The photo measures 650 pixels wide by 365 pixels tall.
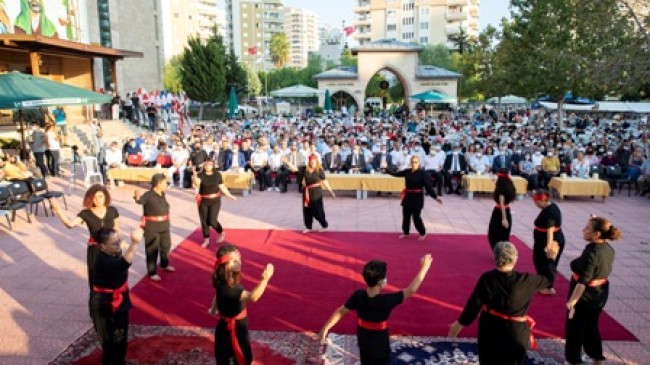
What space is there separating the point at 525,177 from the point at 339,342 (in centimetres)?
1132

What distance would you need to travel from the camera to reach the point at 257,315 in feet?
21.8

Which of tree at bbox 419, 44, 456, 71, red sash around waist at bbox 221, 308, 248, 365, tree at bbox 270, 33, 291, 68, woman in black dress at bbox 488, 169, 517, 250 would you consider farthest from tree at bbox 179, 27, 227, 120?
tree at bbox 270, 33, 291, 68

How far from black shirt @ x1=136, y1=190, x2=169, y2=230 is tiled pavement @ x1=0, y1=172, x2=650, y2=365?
1055mm

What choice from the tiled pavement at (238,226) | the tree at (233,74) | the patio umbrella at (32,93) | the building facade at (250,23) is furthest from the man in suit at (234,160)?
the building facade at (250,23)

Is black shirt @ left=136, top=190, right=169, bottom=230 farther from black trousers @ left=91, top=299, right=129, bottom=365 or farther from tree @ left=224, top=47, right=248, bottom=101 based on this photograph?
tree @ left=224, top=47, right=248, bottom=101

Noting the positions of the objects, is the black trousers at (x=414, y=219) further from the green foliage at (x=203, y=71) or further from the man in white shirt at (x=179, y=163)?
the green foliage at (x=203, y=71)

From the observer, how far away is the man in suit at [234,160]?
51.9 feet

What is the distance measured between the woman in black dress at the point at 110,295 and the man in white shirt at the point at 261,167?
10.7 metres

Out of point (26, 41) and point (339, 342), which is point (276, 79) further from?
point (339, 342)

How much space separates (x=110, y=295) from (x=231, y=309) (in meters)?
1.34

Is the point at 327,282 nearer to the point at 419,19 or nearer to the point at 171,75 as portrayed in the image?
the point at 171,75

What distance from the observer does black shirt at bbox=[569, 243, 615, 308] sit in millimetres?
4867

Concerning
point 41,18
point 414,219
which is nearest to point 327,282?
point 414,219

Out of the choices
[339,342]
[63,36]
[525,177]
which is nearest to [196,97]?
[63,36]
